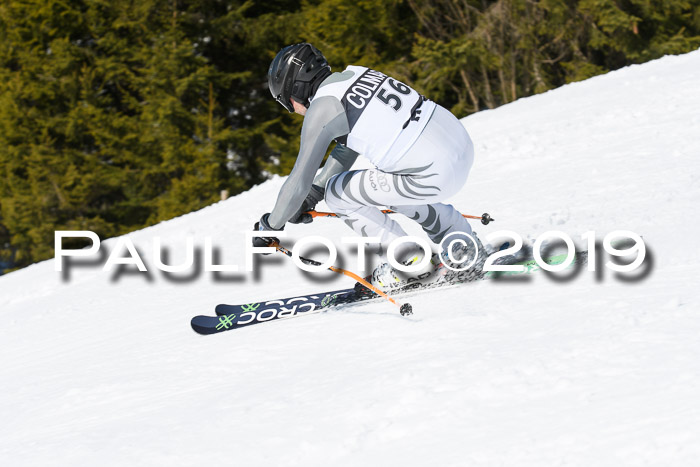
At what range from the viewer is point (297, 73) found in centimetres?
364

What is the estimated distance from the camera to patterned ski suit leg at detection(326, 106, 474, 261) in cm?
369

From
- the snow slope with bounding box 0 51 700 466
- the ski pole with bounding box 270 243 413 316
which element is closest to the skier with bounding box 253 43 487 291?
the ski pole with bounding box 270 243 413 316

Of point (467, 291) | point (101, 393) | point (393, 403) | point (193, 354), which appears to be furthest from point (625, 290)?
point (101, 393)

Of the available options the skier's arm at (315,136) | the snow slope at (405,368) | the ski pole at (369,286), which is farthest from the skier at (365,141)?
the snow slope at (405,368)

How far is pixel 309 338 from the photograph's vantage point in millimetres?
3826

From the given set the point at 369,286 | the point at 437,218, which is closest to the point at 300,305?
the point at 369,286

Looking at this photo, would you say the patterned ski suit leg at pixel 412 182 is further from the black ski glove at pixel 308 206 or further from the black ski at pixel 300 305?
the black ski at pixel 300 305

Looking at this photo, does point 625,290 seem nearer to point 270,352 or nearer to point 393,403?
point 393,403

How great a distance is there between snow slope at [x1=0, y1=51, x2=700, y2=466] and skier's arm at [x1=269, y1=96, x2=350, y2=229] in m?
0.75

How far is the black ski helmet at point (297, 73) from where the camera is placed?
3650mm

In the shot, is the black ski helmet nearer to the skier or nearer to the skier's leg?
the skier

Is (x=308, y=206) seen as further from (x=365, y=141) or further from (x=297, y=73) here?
(x=297, y=73)

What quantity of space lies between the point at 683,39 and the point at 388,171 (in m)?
17.9

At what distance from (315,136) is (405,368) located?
1118mm
